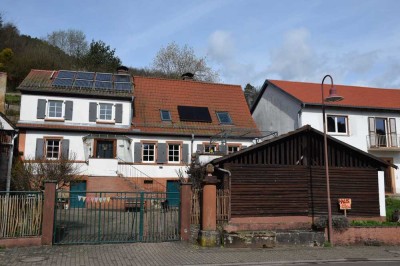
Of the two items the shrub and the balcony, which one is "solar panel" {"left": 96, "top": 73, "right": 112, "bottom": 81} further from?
the shrub

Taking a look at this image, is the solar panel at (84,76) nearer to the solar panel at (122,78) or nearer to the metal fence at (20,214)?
the solar panel at (122,78)

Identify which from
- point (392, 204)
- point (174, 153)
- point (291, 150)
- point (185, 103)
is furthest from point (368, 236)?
point (185, 103)

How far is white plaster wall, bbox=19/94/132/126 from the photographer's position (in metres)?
27.2

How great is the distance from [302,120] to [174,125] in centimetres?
938

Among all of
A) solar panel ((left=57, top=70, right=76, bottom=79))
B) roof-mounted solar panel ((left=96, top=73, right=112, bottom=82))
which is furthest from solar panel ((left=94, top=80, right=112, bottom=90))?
solar panel ((left=57, top=70, right=76, bottom=79))

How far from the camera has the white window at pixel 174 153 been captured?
29.1 metres

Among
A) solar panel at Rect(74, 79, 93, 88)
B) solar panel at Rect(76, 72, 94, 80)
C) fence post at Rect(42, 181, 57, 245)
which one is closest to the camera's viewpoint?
fence post at Rect(42, 181, 57, 245)

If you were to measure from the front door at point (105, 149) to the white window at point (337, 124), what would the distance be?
1583 centimetres

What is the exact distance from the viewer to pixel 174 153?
29.2 metres

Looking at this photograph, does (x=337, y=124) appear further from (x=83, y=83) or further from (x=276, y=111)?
(x=83, y=83)

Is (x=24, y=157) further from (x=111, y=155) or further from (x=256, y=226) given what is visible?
(x=256, y=226)

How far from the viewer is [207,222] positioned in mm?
14328

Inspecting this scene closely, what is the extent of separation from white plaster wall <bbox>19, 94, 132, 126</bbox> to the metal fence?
15.1 meters

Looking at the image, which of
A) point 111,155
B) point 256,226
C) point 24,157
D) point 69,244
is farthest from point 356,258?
point 24,157
